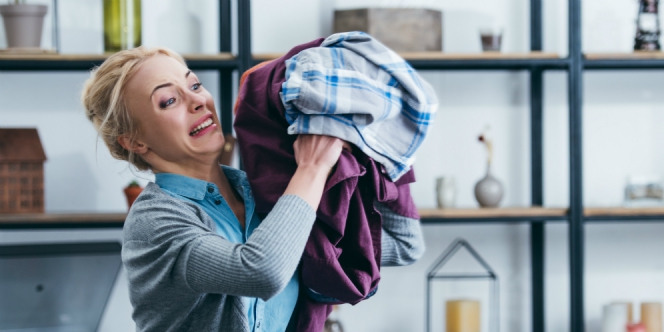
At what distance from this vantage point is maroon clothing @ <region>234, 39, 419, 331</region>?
3.59 feet

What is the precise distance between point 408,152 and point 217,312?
39cm

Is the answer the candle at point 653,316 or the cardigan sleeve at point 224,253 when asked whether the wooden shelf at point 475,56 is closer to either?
the candle at point 653,316

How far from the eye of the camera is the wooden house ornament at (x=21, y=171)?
2289 millimetres

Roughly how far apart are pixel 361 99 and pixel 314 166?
0.12 metres

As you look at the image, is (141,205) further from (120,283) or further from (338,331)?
(120,283)

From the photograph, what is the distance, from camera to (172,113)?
1.19 metres

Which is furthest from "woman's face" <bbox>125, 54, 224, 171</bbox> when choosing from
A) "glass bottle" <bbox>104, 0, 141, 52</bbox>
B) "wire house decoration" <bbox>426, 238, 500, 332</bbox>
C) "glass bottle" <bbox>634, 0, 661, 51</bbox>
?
"glass bottle" <bbox>634, 0, 661, 51</bbox>

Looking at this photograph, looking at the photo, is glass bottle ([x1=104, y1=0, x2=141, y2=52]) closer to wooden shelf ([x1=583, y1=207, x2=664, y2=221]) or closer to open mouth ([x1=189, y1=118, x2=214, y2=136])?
open mouth ([x1=189, y1=118, x2=214, y2=136])

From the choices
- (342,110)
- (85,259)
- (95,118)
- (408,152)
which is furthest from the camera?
(85,259)

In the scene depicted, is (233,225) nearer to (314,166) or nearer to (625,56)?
(314,166)

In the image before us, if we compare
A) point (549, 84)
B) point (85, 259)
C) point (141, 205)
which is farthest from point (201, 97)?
point (549, 84)

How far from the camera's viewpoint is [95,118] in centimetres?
126

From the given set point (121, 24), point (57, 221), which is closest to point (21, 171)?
point (57, 221)

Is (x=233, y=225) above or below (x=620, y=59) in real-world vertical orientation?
below
